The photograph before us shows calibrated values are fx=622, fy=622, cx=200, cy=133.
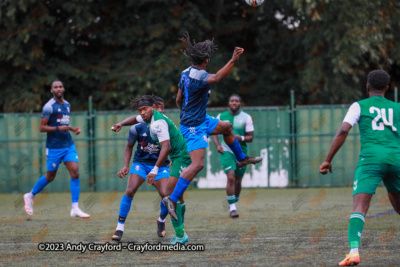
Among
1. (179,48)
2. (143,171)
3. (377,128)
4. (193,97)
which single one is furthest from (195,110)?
(179,48)

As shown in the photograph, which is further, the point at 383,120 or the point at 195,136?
the point at 195,136

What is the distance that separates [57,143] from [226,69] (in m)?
5.65

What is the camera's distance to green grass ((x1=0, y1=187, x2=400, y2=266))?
270 inches

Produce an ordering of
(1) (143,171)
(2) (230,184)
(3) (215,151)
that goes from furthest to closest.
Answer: (3) (215,151), (2) (230,184), (1) (143,171)

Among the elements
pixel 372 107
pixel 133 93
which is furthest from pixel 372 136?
pixel 133 93

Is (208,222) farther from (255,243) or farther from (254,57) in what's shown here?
(254,57)

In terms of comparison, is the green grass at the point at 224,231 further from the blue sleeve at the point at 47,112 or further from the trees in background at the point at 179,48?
the trees in background at the point at 179,48

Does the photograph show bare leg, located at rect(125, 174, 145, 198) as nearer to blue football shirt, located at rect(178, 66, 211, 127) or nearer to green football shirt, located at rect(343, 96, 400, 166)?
blue football shirt, located at rect(178, 66, 211, 127)

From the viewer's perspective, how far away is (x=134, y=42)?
2264 centimetres

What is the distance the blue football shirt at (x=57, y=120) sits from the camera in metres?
11.7

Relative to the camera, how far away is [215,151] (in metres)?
18.9

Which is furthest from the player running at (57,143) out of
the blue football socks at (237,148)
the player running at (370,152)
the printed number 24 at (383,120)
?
the printed number 24 at (383,120)

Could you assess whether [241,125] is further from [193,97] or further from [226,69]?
[226,69]

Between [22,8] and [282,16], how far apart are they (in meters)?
9.41
